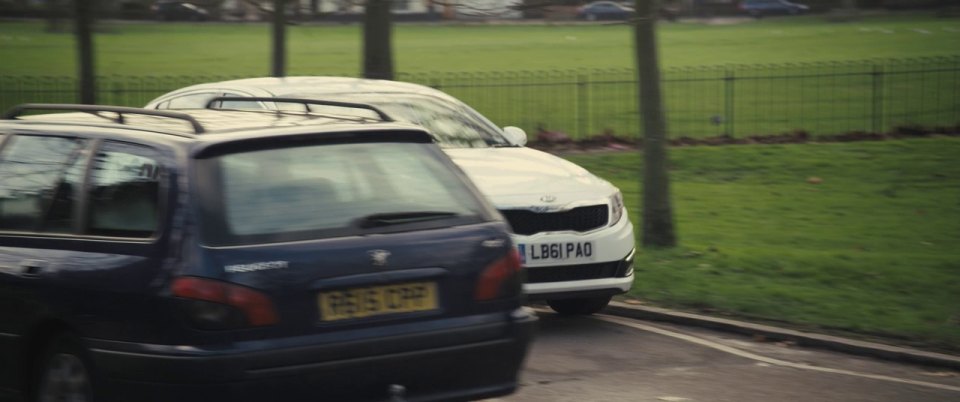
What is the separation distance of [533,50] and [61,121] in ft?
142

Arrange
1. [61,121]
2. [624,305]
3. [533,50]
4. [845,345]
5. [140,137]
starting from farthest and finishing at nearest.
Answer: [533,50] < [624,305] < [845,345] < [61,121] < [140,137]

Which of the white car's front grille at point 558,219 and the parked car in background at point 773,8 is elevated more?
the parked car in background at point 773,8

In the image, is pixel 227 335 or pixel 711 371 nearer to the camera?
pixel 227 335

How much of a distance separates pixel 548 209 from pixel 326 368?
4.10 m

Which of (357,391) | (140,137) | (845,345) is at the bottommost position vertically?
(845,345)

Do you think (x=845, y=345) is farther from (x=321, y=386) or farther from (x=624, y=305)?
(x=321, y=386)

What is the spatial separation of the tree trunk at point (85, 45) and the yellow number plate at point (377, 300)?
491 inches

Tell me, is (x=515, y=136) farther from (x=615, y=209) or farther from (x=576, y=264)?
(x=576, y=264)

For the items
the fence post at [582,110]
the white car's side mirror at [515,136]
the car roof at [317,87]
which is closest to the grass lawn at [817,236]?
the white car's side mirror at [515,136]

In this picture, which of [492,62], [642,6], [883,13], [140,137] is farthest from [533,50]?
[140,137]

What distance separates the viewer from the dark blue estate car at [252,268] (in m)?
5.10

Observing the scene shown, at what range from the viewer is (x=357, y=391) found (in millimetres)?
5281

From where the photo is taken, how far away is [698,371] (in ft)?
26.6

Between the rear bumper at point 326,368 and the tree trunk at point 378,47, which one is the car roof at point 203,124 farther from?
the tree trunk at point 378,47
